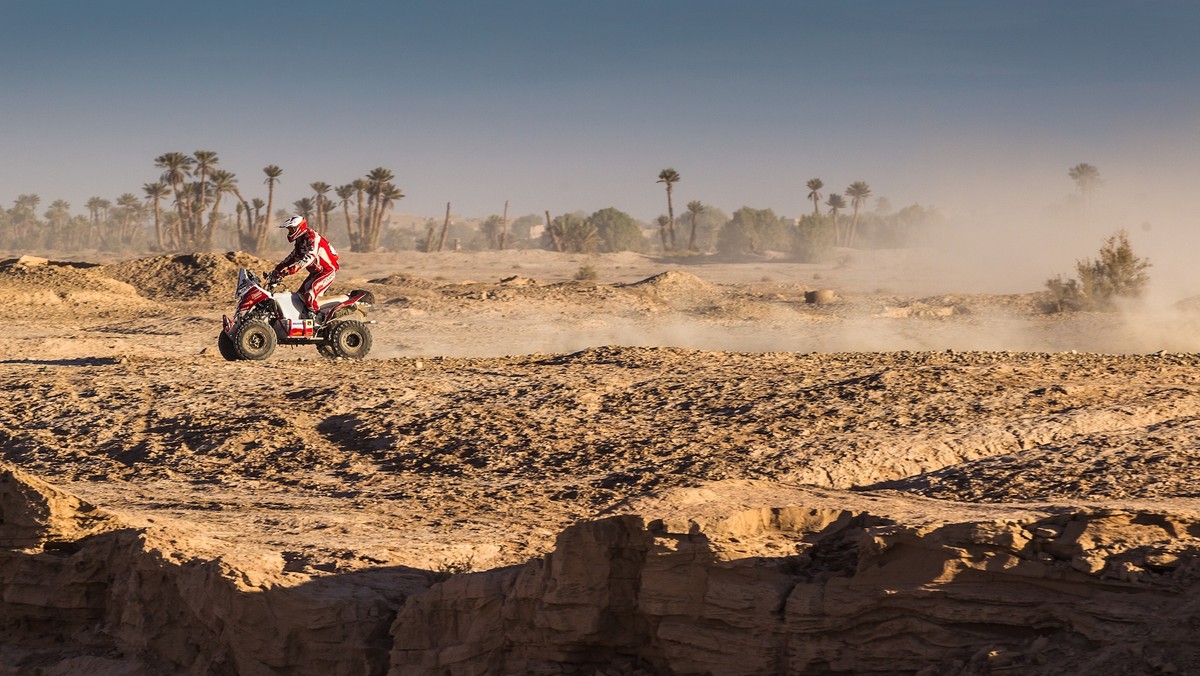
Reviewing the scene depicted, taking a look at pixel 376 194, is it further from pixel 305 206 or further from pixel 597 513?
pixel 597 513

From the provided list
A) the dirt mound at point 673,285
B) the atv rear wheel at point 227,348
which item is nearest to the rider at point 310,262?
the atv rear wheel at point 227,348

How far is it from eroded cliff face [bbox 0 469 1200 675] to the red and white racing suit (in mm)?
7907

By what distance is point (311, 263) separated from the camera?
16.8m

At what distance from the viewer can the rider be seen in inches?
661

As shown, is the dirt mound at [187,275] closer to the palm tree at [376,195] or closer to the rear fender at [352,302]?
the rear fender at [352,302]

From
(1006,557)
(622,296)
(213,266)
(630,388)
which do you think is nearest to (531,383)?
(630,388)

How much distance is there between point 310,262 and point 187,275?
55.7 ft

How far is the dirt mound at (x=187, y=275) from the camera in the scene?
31.3 metres

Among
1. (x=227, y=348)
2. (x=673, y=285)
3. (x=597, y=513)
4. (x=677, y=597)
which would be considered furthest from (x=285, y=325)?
(x=673, y=285)

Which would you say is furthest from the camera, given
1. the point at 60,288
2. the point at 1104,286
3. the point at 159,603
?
the point at 1104,286

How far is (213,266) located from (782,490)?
2738 centimetres

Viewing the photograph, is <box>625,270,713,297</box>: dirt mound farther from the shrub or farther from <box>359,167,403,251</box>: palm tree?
<box>359,167,403,251</box>: palm tree

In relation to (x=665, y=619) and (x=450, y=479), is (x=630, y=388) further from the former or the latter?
(x=665, y=619)

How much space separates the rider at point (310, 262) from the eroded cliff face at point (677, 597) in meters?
7.91
